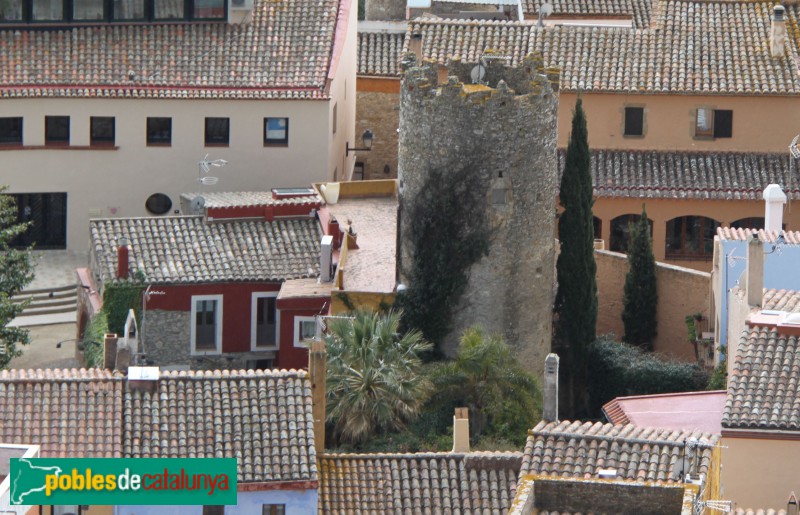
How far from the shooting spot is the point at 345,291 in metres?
73.6

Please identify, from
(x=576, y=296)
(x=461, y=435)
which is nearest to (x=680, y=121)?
(x=576, y=296)

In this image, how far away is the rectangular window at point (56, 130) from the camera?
277 ft

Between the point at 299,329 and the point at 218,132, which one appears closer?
the point at 299,329

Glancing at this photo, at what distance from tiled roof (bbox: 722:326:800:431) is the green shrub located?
11.5 meters

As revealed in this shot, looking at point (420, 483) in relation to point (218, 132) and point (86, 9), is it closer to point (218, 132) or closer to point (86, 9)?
point (218, 132)

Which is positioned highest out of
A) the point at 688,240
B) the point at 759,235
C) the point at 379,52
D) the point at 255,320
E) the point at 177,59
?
the point at 177,59

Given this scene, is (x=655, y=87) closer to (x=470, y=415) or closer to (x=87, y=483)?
(x=470, y=415)

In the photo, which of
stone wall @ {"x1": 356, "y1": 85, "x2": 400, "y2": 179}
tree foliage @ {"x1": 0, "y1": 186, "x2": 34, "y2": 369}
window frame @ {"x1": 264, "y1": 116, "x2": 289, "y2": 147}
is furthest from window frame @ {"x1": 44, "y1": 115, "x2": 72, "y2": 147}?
stone wall @ {"x1": 356, "y1": 85, "x2": 400, "y2": 179}

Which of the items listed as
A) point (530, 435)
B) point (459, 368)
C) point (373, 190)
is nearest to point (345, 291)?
point (459, 368)

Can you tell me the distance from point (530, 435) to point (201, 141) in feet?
96.5

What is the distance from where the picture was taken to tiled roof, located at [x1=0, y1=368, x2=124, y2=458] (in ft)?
201

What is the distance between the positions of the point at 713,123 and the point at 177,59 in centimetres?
1627

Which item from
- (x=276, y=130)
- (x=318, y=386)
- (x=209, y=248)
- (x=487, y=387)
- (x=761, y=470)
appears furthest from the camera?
(x=276, y=130)

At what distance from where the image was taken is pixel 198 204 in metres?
79.8
